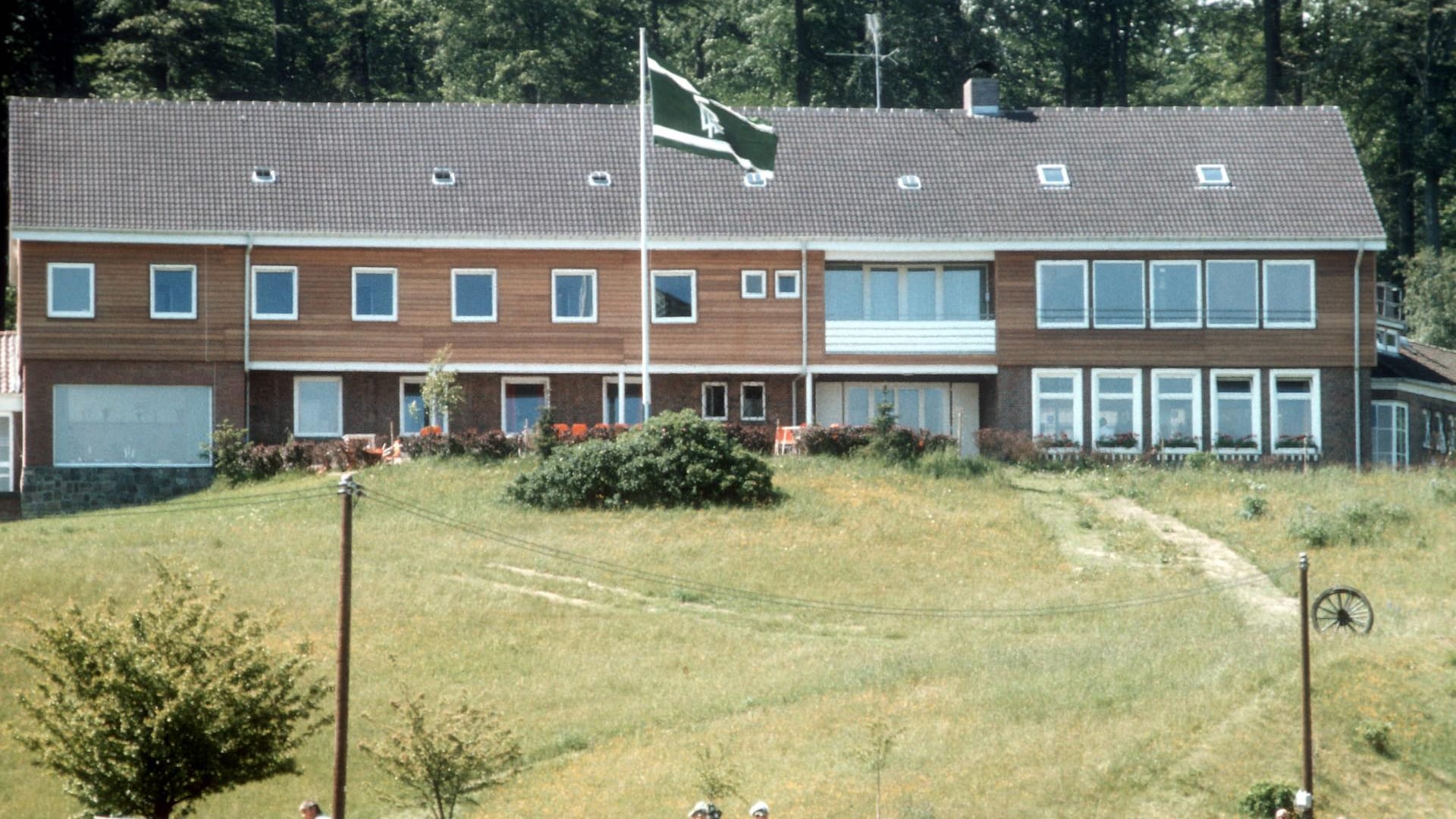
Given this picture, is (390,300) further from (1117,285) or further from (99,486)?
(1117,285)

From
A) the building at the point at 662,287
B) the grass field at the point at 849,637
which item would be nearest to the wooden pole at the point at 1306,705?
the grass field at the point at 849,637

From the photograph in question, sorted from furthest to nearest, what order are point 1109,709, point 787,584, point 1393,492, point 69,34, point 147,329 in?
point 69,34
point 147,329
point 1393,492
point 787,584
point 1109,709

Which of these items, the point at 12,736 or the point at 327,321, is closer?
the point at 12,736

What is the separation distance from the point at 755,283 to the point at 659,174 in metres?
3.53

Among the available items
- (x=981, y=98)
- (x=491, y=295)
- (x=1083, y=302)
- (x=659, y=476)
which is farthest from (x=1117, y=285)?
(x=491, y=295)

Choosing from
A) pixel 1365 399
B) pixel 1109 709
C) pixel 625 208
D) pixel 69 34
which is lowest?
pixel 1109 709

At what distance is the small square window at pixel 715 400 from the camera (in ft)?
171

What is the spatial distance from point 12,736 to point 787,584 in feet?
46.7

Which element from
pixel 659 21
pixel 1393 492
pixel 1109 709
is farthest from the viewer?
pixel 659 21

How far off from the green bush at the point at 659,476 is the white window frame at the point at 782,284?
7.95 meters

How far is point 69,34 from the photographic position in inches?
2557

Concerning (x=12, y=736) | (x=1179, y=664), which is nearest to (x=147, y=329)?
(x=12, y=736)

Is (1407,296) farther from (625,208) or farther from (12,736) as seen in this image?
(12,736)

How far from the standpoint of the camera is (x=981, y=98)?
184 feet
